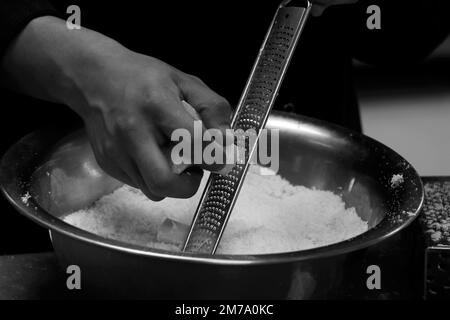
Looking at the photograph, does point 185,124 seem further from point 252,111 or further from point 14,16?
point 14,16

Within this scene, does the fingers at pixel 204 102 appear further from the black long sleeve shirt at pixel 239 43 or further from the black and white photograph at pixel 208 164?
the black long sleeve shirt at pixel 239 43

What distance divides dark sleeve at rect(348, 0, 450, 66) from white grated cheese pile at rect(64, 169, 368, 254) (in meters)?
0.47

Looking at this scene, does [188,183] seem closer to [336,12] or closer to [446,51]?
[336,12]

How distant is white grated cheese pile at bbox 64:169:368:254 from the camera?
1.00 meters

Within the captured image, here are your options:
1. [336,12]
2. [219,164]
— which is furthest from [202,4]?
[219,164]

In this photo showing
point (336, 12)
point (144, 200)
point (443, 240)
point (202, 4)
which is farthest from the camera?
point (336, 12)

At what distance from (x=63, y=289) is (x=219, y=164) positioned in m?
0.34

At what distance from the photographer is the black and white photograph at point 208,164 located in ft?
2.71

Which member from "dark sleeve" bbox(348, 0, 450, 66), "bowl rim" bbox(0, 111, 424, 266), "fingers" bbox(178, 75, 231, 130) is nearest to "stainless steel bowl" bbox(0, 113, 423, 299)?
"bowl rim" bbox(0, 111, 424, 266)

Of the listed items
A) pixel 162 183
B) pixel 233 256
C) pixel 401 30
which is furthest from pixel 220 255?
pixel 401 30

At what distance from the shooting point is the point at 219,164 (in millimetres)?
879

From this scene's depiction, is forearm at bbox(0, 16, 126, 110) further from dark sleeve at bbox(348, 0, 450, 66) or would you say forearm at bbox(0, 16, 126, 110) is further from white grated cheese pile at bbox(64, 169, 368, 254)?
dark sleeve at bbox(348, 0, 450, 66)

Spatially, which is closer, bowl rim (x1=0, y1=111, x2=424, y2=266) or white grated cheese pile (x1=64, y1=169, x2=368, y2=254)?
bowl rim (x1=0, y1=111, x2=424, y2=266)

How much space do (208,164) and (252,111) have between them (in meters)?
0.20
